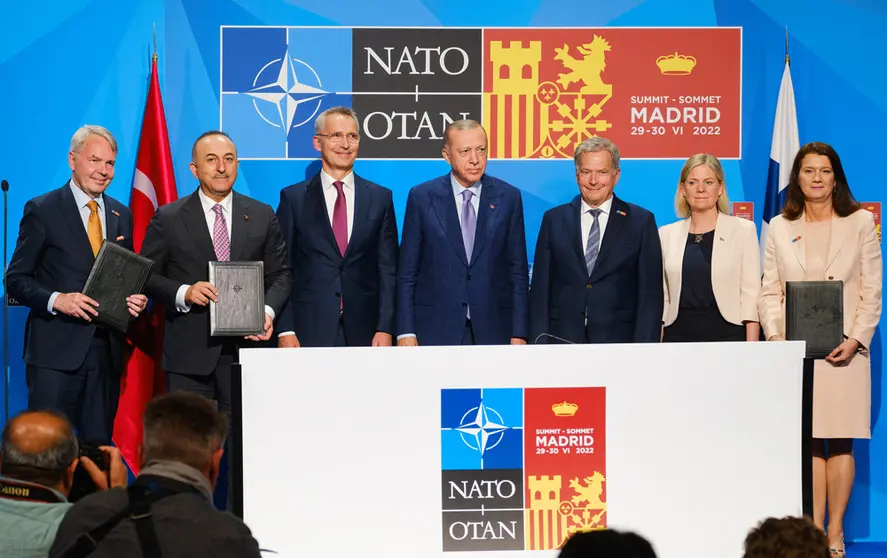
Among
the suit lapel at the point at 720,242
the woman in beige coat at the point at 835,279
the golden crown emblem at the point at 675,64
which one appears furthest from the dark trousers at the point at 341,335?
the golden crown emblem at the point at 675,64

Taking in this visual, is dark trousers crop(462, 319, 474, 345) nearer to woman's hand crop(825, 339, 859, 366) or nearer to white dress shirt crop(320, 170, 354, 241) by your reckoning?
white dress shirt crop(320, 170, 354, 241)

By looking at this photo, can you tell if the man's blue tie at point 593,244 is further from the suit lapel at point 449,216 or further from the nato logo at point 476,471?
the nato logo at point 476,471

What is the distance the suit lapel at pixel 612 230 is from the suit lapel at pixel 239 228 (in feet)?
5.58

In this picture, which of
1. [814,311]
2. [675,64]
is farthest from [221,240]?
[675,64]

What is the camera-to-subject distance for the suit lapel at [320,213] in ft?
17.5

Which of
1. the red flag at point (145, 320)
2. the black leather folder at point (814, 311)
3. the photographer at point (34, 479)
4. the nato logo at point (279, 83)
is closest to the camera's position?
the photographer at point (34, 479)

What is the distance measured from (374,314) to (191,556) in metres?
3.12

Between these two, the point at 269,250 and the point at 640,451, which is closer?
the point at 640,451

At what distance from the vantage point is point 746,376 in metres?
4.26

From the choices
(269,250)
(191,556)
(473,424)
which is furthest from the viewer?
(269,250)

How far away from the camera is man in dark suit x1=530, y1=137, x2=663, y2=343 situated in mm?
5141

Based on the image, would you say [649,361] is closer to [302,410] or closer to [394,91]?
[302,410]

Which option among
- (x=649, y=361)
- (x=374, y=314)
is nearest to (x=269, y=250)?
(x=374, y=314)

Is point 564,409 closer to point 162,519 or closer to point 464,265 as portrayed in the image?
point 464,265
